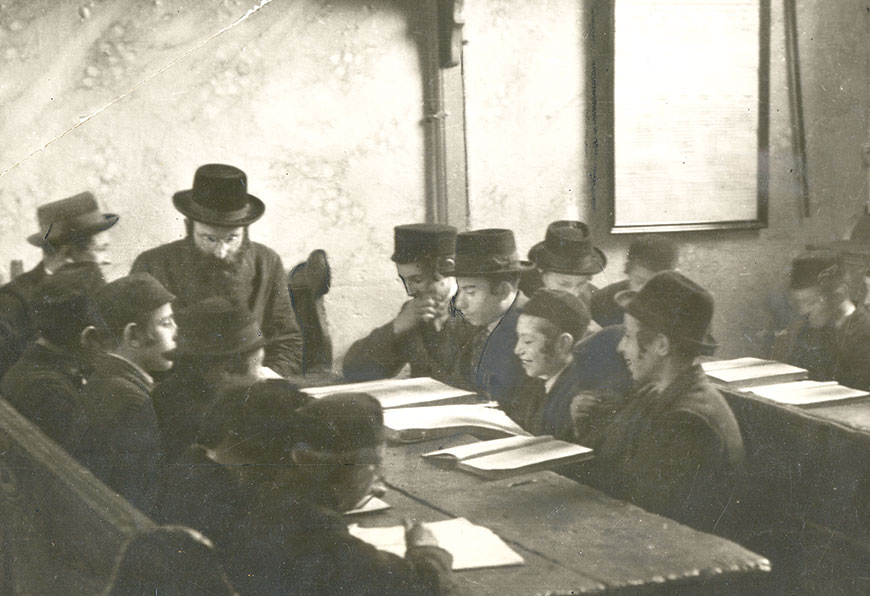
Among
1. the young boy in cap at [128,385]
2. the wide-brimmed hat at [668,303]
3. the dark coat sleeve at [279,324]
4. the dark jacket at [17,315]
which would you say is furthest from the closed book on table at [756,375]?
the dark jacket at [17,315]

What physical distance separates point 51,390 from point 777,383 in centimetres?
198

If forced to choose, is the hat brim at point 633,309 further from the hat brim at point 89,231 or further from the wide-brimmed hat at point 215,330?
the hat brim at point 89,231

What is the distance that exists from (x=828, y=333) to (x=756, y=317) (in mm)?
236

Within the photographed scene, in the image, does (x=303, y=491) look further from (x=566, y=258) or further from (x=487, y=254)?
(x=566, y=258)

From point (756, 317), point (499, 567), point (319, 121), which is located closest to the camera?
point (499, 567)

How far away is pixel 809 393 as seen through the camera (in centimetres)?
254

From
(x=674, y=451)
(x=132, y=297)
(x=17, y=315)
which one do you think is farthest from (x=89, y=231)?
(x=674, y=451)

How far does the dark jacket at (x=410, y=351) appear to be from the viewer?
2.44m

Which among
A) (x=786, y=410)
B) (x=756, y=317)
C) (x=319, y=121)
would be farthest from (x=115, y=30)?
(x=786, y=410)

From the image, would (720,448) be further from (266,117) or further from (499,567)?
(266,117)

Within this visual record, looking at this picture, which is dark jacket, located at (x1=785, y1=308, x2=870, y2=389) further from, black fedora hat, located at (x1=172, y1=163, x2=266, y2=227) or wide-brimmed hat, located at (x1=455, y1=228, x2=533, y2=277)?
black fedora hat, located at (x1=172, y1=163, x2=266, y2=227)

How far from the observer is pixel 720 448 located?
249cm

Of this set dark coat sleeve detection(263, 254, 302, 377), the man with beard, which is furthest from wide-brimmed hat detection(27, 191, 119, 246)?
dark coat sleeve detection(263, 254, 302, 377)

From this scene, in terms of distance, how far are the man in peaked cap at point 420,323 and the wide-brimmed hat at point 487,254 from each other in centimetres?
3
